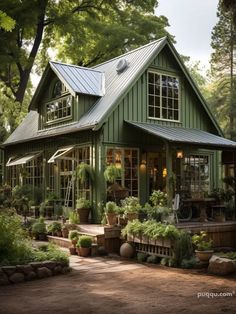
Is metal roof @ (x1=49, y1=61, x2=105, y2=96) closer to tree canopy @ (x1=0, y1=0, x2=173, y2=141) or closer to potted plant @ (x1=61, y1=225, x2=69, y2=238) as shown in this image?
potted plant @ (x1=61, y1=225, x2=69, y2=238)

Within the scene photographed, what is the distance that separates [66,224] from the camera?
43.4 ft

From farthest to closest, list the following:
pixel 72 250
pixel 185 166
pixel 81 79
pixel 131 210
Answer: pixel 185 166 → pixel 81 79 → pixel 131 210 → pixel 72 250

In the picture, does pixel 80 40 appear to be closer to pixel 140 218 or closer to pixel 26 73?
pixel 26 73

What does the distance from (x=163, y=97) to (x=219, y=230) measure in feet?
20.2

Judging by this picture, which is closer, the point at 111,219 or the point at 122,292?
the point at 122,292

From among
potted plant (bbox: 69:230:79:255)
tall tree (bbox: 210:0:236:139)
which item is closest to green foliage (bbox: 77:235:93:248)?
potted plant (bbox: 69:230:79:255)

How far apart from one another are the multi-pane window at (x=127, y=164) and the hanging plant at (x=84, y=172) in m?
0.78

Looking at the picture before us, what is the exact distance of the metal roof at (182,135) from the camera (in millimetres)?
13484

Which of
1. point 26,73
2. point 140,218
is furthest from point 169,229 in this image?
point 26,73

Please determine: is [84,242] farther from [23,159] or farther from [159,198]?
[23,159]

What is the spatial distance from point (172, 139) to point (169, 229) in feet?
12.0

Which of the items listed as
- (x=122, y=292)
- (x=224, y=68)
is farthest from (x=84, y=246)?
(x=224, y=68)

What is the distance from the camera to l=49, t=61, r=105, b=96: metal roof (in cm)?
1573

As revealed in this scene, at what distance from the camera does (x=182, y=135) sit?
14625 mm
